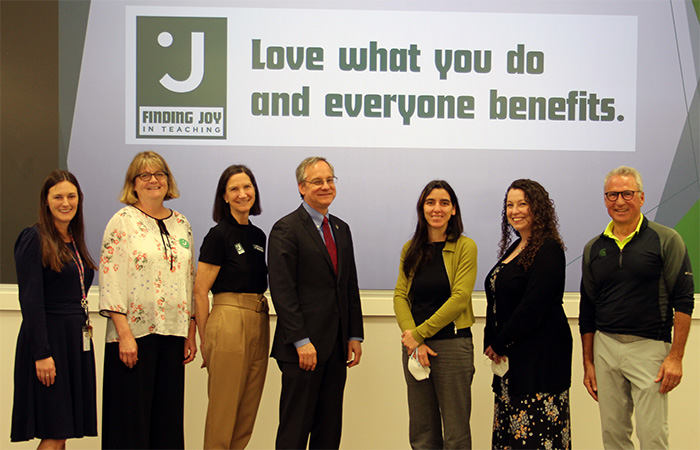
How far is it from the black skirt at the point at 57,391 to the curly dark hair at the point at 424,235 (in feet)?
5.35

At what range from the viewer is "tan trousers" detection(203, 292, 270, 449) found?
287 cm

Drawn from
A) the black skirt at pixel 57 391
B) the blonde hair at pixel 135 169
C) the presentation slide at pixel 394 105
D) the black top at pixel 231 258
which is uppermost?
the presentation slide at pixel 394 105

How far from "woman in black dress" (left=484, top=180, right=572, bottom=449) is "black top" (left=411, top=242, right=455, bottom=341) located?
9.5 inches

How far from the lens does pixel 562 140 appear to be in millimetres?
4000

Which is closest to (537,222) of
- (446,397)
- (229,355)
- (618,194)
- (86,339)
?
(618,194)

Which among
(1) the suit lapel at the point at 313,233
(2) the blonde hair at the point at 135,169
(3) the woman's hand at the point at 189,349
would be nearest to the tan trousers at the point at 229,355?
(3) the woman's hand at the point at 189,349

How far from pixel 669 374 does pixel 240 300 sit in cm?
209

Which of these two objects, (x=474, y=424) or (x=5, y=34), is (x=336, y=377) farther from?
(x=5, y=34)

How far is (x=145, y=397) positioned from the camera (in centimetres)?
274

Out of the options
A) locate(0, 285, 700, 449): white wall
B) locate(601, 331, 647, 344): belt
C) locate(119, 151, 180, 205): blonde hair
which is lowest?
locate(0, 285, 700, 449): white wall

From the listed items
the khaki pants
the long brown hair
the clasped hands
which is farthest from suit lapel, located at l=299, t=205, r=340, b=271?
the khaki pants

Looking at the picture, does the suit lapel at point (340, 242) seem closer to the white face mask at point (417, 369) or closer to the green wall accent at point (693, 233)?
the white face mask at point (417, 369)

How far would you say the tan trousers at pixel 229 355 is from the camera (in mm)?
2867

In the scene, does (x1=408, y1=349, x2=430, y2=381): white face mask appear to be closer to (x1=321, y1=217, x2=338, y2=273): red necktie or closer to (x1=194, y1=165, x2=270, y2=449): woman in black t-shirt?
(x1=321, y1=217, x2=338, y2=273): red necktie
